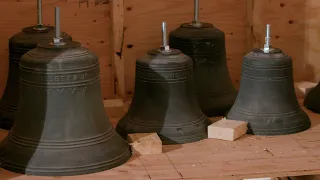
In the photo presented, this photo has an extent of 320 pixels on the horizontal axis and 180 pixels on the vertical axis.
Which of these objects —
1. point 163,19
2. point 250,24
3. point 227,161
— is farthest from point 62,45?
point 250,24

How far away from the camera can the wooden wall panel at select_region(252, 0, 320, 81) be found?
4191mm

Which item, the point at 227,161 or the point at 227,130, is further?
the point at 227,130

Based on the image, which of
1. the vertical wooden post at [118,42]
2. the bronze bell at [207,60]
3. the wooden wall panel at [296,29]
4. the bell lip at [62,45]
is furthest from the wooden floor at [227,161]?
the wooden wall panel at [296,29]

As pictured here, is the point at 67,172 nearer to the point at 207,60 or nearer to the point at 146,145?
the point at 146,145

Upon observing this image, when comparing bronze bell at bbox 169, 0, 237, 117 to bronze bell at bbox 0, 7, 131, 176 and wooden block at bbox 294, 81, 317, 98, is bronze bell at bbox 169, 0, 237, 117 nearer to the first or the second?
wooden block at bbox 294, 81, 317, 98

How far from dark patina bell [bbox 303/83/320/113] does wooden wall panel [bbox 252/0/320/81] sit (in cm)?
35

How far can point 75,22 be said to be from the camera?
3.95 metres

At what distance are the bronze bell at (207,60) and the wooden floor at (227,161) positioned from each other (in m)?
0.37

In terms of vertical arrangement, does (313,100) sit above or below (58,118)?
below

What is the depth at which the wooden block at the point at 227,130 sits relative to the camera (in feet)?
11.1

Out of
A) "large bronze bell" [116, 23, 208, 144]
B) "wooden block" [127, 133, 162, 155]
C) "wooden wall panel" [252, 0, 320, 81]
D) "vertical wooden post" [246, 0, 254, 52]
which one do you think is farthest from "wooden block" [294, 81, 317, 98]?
"wooden block" [127, 133, 162, 155]

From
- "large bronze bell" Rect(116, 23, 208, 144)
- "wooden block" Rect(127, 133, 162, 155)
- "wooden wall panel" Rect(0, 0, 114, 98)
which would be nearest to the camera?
"wooden block" Rect(127, 133, 162, 155)

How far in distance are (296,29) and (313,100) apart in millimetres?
500

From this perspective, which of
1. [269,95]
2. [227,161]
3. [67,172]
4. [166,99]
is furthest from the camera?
[269,95]
